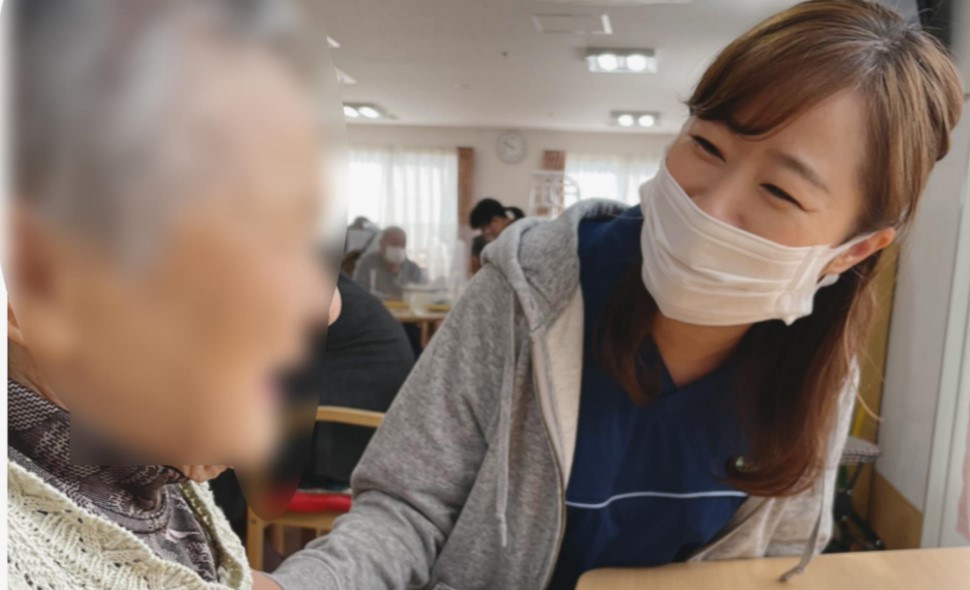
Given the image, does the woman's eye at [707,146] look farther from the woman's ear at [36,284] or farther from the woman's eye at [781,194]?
the woman's ear at [36,284]

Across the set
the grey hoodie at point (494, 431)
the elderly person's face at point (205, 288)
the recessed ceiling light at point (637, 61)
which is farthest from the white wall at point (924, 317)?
the recessed ceiling light at point (637, 61)

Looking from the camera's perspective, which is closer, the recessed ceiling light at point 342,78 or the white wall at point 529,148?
the recessed ceiling light at point 342,78

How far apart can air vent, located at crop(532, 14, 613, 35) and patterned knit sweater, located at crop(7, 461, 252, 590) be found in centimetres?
29

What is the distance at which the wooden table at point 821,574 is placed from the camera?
550mm

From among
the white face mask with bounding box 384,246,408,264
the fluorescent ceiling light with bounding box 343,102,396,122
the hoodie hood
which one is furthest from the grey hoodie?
the white face mask with bounding box 384,246,408,264

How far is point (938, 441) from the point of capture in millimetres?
446

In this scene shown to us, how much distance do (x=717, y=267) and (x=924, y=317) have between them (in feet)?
0.45

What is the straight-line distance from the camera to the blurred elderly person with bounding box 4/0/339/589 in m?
0.09

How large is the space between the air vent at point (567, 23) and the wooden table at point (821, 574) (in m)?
0.45

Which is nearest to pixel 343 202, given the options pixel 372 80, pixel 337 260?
pixel 337 260

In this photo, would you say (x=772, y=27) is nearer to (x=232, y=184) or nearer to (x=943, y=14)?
(x=943, y=14)

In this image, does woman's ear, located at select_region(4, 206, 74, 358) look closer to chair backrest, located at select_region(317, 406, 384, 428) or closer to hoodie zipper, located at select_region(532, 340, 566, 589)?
hoodie zipper, located at select_region(532, 340, 566, 589)

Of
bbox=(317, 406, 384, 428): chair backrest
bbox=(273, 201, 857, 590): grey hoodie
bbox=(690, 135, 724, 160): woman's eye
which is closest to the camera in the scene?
bbox=(690, 135, 724, 160): woman's eye

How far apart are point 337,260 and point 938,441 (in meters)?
0.48
